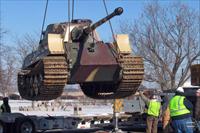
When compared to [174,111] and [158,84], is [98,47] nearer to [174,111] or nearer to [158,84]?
[174,111]

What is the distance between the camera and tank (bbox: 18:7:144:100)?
14.7m

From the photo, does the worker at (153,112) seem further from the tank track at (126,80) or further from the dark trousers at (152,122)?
the tank track at (126,80)

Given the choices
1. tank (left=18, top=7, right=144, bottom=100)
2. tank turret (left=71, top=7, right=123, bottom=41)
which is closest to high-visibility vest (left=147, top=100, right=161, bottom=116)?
tank (left=18, top=7, right=144, bottom=100)

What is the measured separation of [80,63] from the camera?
1509cm

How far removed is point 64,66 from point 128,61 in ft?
6.55

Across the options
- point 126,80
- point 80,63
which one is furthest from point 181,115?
point 80,63

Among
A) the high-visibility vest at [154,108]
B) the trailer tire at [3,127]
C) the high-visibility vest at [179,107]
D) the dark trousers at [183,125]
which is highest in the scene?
the high-visibility vest at [179,107]

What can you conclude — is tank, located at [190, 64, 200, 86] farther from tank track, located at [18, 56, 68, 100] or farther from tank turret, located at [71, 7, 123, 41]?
tank track, located at [18, 56, 68, 100]

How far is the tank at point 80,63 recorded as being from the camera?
14688 millimetres

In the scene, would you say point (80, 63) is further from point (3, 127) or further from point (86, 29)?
point (3, 127)

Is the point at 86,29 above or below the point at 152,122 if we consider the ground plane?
above

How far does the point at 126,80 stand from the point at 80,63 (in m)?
1.52

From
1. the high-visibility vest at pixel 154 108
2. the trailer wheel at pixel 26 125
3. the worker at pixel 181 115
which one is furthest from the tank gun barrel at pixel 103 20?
the trailer wheel at pixel 26 125

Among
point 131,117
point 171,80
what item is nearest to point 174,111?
point 131,117
